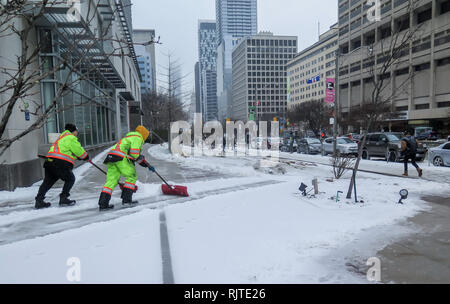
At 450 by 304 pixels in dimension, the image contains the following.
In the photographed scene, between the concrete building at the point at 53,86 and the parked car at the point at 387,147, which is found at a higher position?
the concrete building at the point at 53,86

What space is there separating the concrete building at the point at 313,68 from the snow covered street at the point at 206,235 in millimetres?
→ 103034

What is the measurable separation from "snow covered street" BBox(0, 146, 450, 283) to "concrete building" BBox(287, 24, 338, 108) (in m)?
103

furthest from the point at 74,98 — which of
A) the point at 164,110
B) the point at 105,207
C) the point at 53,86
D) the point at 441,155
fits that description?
the point at 164,110

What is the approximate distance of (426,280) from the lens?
3.34 metres

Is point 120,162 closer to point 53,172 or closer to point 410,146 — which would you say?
point 53,172

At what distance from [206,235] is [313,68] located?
128814 millimetres

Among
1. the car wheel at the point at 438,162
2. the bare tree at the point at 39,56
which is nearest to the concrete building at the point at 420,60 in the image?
the car wheel at the point at 438,162

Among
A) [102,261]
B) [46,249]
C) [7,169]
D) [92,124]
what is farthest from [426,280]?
[92,124]

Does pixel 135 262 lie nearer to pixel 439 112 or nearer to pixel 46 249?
pixel 46 249

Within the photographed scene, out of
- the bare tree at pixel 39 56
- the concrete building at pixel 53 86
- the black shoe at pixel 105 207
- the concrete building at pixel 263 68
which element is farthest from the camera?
the concrete building at pixel 263 68

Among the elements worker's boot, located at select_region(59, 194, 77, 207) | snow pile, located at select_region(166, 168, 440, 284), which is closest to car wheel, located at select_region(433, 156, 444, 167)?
snow pile, located at select_region(166, 168, 440, 284)

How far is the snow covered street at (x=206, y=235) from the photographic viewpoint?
137 inches

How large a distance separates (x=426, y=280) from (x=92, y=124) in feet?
59.6

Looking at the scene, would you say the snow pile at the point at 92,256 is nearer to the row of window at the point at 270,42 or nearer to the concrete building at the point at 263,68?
the concrete building at the point at 263,68
